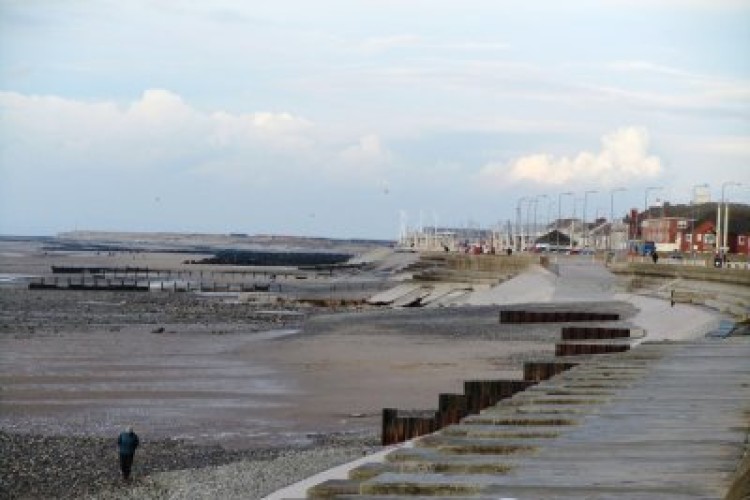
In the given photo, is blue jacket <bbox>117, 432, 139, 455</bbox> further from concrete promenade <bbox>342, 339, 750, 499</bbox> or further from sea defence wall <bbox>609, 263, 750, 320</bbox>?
sea defence wall <bbox>609, 263, 750, 320</bbox>

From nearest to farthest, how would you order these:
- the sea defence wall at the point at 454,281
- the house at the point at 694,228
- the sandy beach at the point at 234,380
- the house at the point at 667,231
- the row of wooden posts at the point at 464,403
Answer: the row of wooden posts at the point at 464,403 < the sandy beach at the point at 234,380 < the sea defence wall at the point at 454,281 < the house at the point at 694,228 < the house at the point at 667,231

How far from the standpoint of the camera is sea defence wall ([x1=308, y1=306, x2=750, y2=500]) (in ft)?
23.8

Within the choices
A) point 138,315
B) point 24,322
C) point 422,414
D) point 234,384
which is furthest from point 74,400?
point 138,315

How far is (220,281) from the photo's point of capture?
115 m

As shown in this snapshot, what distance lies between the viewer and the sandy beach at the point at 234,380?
19969mm

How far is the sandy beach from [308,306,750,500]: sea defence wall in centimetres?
575

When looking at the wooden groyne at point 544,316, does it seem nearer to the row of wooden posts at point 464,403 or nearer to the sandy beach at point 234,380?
the sandy beach at point 234,380

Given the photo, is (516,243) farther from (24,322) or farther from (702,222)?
(24,322)

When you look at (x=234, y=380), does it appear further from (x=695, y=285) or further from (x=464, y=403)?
(x=695, y=285)

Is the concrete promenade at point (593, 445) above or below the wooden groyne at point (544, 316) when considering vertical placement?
above

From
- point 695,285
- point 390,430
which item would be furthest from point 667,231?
point 390,430

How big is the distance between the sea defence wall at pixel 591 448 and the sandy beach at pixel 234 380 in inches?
226

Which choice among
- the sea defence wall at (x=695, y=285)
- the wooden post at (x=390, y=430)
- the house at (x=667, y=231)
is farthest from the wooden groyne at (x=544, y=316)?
the house at (x=667, y=231)

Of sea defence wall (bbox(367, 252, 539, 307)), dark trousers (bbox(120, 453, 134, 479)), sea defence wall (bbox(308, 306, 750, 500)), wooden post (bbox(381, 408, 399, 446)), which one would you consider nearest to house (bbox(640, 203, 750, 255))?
sea defence wall (bbox(367, 252, 539, 307))
